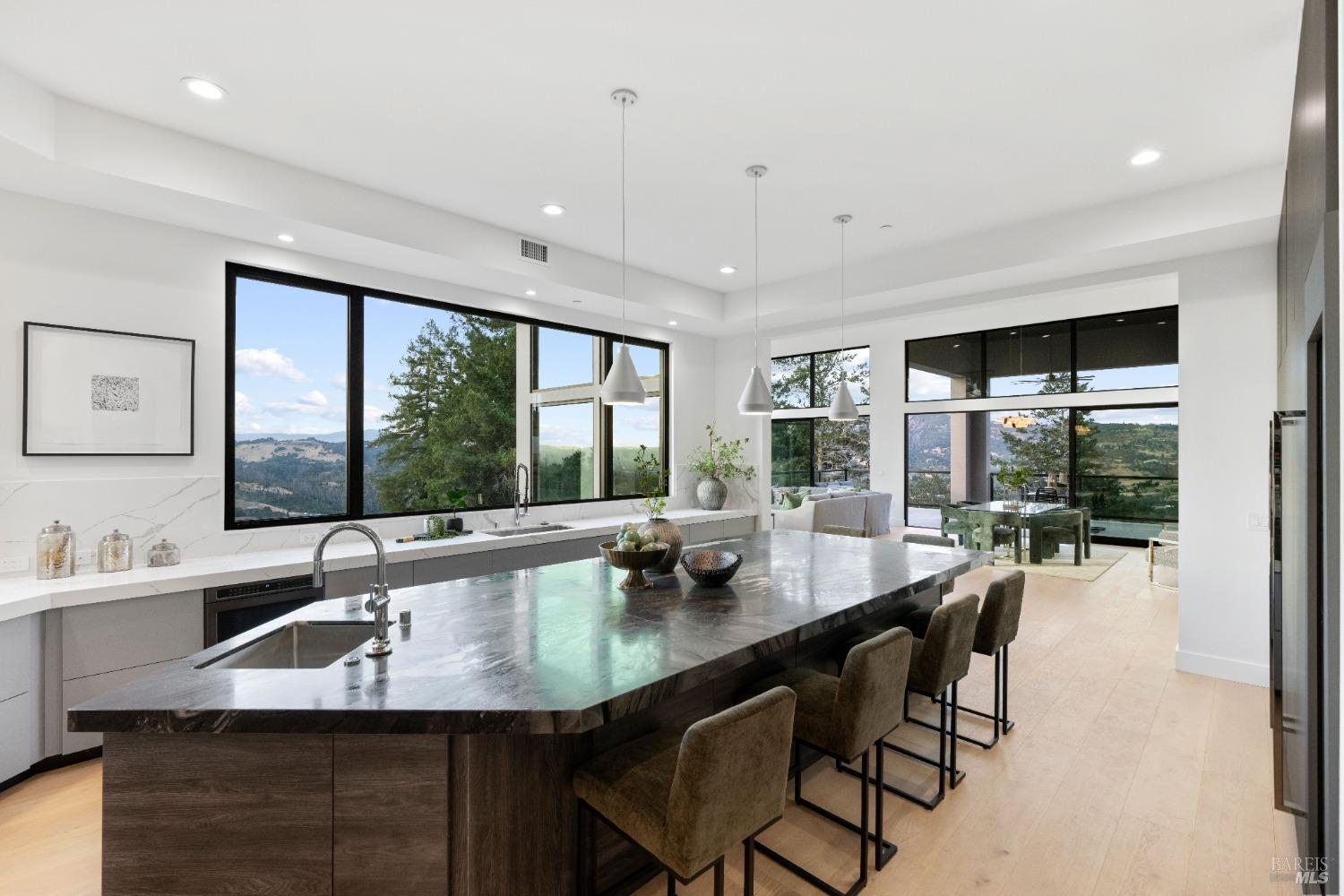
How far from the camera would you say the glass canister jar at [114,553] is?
2.97 meters

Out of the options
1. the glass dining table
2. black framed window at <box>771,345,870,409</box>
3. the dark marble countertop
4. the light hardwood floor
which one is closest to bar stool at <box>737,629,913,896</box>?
the light hardwood floor

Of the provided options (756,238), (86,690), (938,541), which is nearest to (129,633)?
(86,690)

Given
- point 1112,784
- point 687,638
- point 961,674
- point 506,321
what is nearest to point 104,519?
point 506,321

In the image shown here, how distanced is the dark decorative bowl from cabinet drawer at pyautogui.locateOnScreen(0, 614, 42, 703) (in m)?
2.80

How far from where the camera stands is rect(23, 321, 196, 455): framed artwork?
2939mm

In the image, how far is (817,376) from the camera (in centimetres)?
907

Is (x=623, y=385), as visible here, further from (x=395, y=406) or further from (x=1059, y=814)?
(x=1059, y=814)

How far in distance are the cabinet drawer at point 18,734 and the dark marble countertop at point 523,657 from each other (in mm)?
1551

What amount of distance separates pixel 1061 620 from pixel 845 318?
3.13 metres

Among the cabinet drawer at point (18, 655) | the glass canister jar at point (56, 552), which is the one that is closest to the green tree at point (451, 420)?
the glass canister jar at point (56, 552)

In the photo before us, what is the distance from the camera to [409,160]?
321 centimetres

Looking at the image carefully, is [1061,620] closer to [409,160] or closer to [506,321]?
[506,321]

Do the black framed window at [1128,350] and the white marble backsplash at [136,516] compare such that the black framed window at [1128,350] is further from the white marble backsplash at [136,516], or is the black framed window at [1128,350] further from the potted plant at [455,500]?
the white marble backsplash at [136,516]

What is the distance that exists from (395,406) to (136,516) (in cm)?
160
